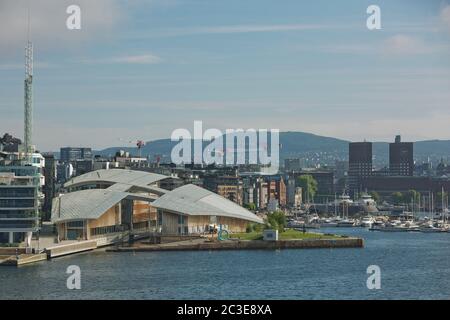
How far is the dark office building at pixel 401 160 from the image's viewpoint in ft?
428

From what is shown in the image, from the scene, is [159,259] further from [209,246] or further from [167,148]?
[167,148]

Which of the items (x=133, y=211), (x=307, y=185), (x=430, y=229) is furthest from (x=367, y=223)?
(x=307, y=185)

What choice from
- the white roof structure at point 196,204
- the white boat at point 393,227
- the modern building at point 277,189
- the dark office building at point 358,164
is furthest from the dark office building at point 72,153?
the white roof structure at point 196,204

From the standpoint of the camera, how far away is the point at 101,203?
47.3 metres

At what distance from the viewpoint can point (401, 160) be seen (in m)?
132

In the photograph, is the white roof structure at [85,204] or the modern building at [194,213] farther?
the modern building at [194,213]

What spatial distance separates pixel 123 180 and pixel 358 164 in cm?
7761

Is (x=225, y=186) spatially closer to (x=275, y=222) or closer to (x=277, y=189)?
(x=277, y=189)

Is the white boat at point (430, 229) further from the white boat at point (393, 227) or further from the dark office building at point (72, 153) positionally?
the dark office building at point (72, 153)

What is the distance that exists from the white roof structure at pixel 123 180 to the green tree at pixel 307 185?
1938 inches

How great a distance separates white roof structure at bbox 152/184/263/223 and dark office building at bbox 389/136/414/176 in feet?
263

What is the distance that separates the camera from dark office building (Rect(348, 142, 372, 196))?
124m

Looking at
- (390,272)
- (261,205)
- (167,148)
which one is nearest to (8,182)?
(390,272)

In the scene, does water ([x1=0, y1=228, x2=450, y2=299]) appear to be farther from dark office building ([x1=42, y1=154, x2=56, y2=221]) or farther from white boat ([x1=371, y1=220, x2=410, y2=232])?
white boat ([x1=371, y1=220, x2=410, y2=232])
